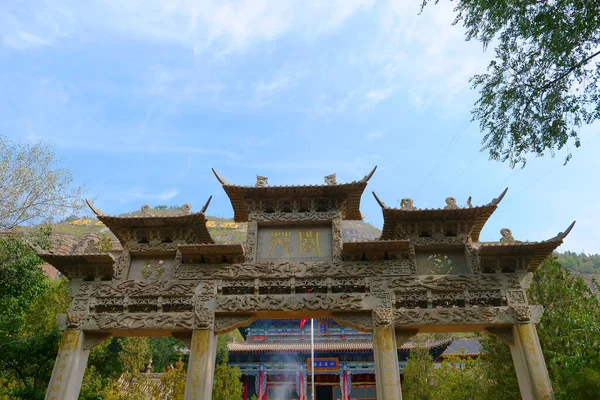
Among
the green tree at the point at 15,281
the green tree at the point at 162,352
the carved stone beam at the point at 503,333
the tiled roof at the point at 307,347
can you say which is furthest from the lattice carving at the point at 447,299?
the green tree at the point at 162,352

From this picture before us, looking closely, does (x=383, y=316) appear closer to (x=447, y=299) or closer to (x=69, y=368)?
(x=447, y=299)

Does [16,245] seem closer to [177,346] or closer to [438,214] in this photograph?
[438,214]

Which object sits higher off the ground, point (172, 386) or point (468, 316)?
point (468, 316)

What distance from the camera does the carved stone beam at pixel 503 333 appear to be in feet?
25.8

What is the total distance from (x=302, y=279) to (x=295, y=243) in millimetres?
915

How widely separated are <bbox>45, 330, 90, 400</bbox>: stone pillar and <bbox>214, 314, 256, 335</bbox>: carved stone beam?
2.86 meters

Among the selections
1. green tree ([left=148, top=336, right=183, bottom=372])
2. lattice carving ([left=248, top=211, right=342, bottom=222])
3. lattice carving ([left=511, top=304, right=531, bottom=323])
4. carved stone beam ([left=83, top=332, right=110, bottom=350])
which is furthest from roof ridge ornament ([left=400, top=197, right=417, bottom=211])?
green tree ([left=148, top=336, right=183, bottom=372])

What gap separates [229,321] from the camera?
819 cm

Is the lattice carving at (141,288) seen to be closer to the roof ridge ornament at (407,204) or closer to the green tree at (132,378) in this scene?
the roof ridge ornament at (407,204)

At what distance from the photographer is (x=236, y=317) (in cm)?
823

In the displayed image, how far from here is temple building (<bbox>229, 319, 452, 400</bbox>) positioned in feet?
65.0

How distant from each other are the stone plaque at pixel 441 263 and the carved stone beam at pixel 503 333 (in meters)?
1.25

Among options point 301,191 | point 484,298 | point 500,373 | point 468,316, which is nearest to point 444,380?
point 500,373

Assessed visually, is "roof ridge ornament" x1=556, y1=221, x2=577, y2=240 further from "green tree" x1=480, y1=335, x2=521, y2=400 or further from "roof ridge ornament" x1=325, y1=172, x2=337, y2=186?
"roof ridge ornament" x1=325, y1=172, x2=337, y2=186
